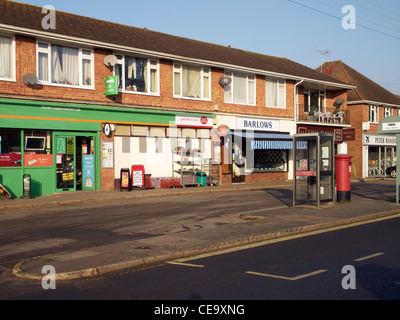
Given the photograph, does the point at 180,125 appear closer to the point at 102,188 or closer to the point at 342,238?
the point at 102,188

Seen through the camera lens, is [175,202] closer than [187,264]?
No

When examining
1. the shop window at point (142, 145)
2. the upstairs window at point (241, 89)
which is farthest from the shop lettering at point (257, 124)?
the shop window at point (142, 145)

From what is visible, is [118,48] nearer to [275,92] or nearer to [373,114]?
[275,92]

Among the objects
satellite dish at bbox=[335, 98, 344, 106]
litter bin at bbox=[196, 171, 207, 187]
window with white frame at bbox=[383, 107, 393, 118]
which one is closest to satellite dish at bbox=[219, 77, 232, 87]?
litter bin at bbox=[196, 171, 207, 187]

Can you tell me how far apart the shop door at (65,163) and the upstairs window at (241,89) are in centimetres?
1046

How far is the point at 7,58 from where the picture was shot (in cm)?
A: 1848

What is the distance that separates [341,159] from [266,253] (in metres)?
8.03

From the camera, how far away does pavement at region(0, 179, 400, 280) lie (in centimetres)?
752

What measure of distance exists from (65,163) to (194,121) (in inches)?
311

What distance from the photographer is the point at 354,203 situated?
619 inches

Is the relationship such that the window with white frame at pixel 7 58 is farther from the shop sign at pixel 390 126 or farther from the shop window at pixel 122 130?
the shop sign at pixel 390 126

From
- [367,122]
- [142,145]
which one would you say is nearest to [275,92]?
[142,145]

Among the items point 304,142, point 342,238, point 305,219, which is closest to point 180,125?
point 304,142

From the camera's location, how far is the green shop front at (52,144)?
18.3 m
